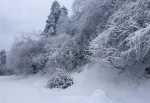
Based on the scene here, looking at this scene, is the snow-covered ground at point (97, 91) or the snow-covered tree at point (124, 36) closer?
the snow-covered ground at point (97, 91)

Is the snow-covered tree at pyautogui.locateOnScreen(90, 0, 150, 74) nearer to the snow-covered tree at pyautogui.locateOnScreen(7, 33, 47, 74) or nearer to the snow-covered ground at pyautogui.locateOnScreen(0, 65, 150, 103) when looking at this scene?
the snow-covered ground at pyautogui.locateOnScreen(0, 65, 150, 103)

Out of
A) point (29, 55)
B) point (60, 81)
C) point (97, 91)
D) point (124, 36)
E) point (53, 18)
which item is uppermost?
point (53, 18)

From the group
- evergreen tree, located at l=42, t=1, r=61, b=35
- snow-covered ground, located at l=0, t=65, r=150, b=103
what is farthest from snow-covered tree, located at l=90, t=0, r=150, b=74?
evergreen tree, located at l=42, t=1, r=61, b=35

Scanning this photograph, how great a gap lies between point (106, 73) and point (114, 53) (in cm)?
310

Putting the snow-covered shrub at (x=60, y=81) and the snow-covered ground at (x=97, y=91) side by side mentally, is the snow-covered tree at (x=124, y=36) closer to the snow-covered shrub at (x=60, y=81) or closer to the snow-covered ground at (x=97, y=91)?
the snow-covered ground at (x=97, y=91)

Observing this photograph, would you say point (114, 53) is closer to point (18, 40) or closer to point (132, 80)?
point (132, 80)

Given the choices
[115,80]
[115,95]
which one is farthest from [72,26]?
[115,95]

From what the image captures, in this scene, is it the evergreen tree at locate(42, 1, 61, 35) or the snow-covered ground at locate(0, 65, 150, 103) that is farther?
the evergreen tree at locate(42, 1, 61, 35)

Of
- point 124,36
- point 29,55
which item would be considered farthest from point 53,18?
point 124,36

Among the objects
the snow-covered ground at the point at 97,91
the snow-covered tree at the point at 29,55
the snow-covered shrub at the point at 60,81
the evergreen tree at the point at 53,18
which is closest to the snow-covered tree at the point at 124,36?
the snow-covered ground at the point at 97,91

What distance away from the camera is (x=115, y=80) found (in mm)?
10719

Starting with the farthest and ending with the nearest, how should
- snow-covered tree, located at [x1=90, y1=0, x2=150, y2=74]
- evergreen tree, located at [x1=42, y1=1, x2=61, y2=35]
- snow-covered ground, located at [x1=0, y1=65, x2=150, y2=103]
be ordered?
1. evergreen tree, located at [x1=42, y1=1, x2=61, y2=35]
2. snow-covered tree, located at [x1=90, y1=0, x2=150, y2=74]
3. snow-covered ground, located at [x1=0, y1=65, x2=150, y2=103]

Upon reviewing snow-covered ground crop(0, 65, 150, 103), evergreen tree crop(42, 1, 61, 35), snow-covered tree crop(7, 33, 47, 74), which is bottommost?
snow-covered ground crop(0, 65, 150, 103)

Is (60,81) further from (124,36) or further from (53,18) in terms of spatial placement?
(53,18)
